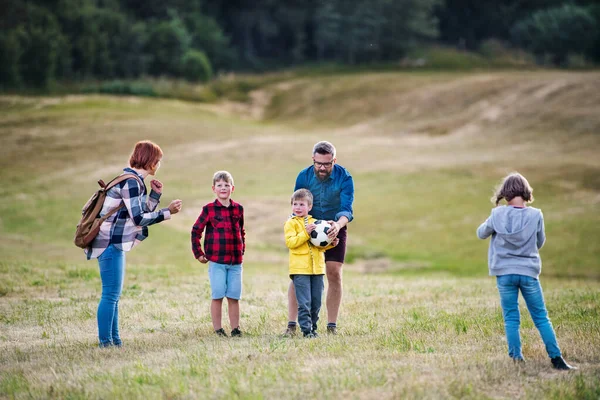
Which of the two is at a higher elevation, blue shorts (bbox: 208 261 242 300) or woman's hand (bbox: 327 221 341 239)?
woman's hand (bbox: 327 221 341 239)

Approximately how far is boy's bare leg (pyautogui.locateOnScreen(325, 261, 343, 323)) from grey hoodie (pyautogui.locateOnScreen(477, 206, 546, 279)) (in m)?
2.31

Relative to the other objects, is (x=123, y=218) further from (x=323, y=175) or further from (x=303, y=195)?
(x=323, y=175)

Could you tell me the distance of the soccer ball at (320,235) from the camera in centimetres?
847

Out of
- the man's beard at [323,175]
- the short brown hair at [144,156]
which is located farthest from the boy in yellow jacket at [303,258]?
the short brown hair at [144,156]

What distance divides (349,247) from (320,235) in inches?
748

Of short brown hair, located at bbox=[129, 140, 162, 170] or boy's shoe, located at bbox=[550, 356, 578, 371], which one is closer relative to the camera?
boy's shoe, located at bbox=[550, 356, 578, 371]

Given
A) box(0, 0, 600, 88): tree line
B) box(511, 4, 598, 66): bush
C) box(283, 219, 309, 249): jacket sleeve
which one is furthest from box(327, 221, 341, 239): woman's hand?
box(511, 4, 598, 66): bush

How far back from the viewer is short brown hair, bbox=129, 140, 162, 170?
8414 millimetres

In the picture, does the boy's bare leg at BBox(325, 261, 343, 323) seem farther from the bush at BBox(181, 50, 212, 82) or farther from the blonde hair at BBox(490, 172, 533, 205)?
the bush at BBox(181, 50, 212, 82)

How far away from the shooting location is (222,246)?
9.02 meters

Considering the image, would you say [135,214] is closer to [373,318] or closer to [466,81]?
[373,318]

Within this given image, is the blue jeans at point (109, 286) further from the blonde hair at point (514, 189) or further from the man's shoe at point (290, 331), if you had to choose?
the blonde hair at point (514, 189)

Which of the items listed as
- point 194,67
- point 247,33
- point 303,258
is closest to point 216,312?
point 303,258

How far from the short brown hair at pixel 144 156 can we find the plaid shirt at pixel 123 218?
0.44 feet
